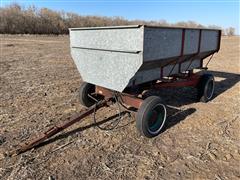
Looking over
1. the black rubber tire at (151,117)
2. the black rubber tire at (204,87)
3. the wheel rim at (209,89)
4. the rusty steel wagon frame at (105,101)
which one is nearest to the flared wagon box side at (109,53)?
the rusty steel wagon frame at (105,101)

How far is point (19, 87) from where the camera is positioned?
18.9 ft

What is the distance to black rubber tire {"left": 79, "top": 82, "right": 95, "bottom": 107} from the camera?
4328mm

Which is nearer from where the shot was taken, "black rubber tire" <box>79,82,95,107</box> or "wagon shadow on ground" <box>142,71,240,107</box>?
"black rubber tire" <box>79,82,95,107</box>

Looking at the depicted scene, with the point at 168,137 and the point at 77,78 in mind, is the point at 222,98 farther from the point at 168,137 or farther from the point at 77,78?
the point at 77,78

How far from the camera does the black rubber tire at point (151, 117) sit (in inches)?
131

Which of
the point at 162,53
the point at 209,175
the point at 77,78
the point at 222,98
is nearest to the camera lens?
the point at 209,175

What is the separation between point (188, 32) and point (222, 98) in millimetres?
2292

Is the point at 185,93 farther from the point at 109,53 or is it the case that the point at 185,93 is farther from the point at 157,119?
the point at 109,53

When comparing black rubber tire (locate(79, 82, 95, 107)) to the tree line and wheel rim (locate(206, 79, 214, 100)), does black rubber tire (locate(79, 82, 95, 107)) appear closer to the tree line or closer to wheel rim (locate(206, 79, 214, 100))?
wheel rim (locate(206, 79, 214, 100))

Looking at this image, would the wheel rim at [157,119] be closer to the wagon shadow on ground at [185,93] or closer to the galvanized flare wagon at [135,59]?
the galvanized flare wagon at [135,59]

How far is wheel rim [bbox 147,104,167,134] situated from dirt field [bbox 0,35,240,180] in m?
0.14

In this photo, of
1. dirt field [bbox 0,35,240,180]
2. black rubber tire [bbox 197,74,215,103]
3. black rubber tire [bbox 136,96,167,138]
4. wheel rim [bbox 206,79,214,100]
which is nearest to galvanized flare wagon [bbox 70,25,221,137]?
black rubber tire [bbox 136,96,167,138]

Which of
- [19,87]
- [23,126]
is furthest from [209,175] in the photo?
[19,87]

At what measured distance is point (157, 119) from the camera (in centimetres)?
375
